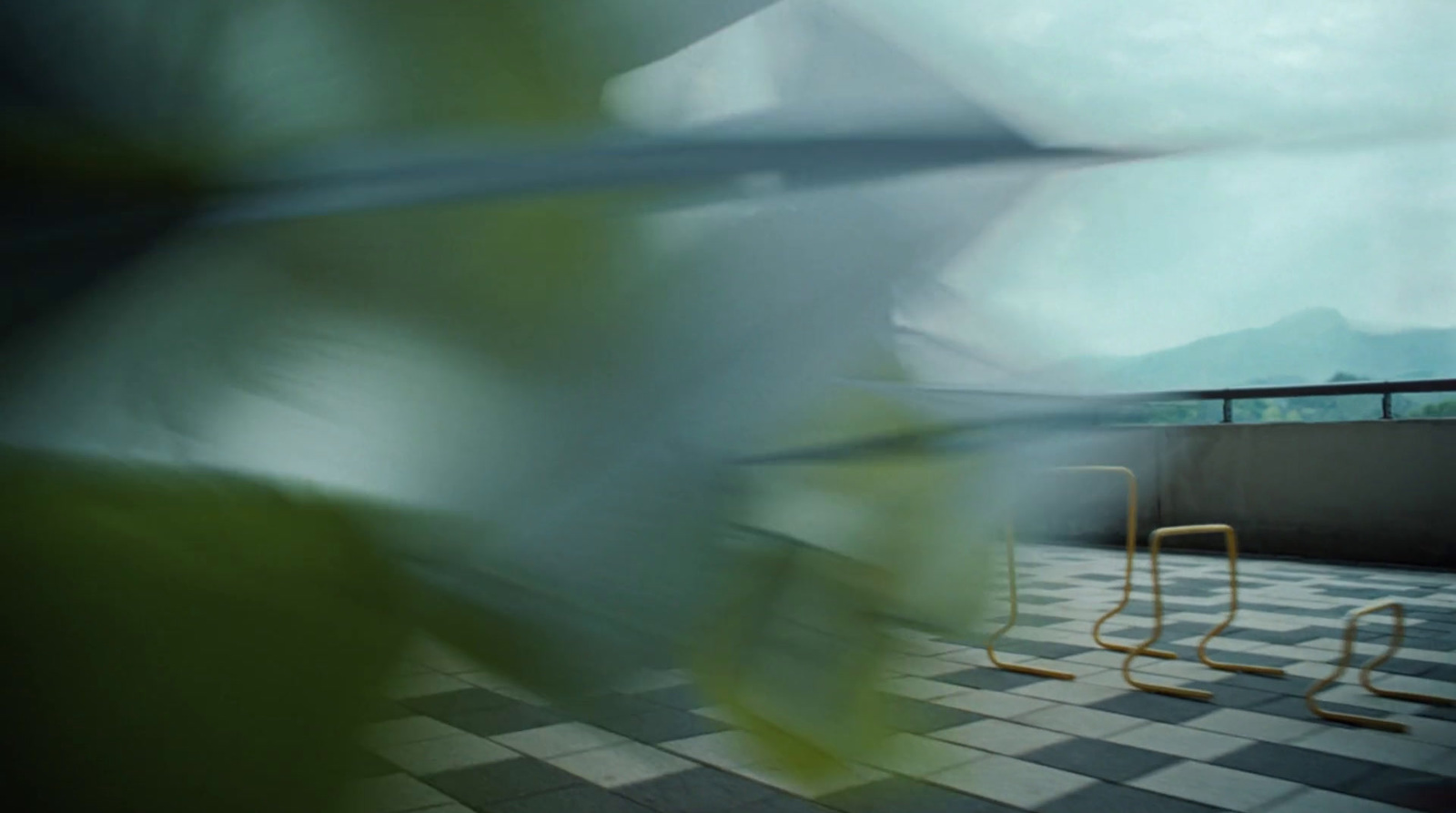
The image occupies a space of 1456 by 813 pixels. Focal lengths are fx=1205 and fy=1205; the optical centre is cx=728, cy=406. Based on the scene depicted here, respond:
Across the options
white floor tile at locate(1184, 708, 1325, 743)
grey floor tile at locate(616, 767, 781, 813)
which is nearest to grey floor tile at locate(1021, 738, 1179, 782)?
white floor tile at locate(1184, 708, 1325, 743)

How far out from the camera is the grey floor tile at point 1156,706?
8.95 feet

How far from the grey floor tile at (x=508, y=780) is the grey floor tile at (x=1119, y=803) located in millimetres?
853

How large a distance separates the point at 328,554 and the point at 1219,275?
100 millimetres

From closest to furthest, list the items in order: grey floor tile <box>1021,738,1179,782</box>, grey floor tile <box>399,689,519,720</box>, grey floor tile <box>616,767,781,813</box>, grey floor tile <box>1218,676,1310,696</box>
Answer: grey floor tile <box>399,689,519,720</box> < grey floor tile <box>616,767,781,813</box> < grey floor tile <box>1021,738,1179,782</box> < grey floor tile <box>1218,676,1310,696</box>

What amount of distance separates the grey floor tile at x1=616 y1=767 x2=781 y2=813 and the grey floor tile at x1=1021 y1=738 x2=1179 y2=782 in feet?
2.15

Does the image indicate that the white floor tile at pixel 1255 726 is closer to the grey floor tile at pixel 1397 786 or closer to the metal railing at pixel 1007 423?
the grey floor tile at pixel 1397 786

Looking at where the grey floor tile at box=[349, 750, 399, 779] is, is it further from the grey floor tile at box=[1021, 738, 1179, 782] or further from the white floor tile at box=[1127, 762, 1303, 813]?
the grey floor tile at box=[1021, 738, 1179, 782]

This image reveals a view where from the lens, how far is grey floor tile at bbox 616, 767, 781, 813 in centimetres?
200

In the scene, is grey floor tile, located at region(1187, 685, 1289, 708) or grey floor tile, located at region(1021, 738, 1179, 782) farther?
grey floor tile, located at region(1187, 685, 1289, 708)

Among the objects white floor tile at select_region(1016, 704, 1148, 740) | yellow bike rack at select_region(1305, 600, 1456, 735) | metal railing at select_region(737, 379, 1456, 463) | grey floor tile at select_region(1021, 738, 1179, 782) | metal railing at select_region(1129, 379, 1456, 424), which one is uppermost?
metal railing at select_region(1129, 379, 1456, 424)

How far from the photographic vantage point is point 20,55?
113mm

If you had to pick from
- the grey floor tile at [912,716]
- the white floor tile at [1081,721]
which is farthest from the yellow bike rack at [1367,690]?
the grey floor tile at [912,716]

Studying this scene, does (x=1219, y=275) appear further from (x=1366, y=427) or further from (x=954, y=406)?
(x=1366, y=427)

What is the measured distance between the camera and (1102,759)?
2363 millimetres
